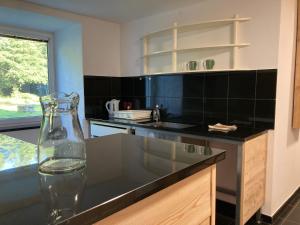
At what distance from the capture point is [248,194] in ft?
6.31

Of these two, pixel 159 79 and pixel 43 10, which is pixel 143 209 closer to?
pixel 159 79

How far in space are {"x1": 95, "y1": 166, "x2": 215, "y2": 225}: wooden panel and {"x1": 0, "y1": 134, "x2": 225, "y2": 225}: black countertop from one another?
0.15 feet

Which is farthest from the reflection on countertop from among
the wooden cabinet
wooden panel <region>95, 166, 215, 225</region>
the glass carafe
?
the wooden cabinet

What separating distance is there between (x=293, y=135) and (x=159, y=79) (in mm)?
1607

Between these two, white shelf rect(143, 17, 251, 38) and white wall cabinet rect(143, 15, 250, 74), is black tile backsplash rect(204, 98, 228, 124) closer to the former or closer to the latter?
white wall cabinet rect(143, 15, 250, 74)

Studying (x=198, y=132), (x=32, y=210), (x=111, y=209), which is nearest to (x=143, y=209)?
(x=111, y=209)

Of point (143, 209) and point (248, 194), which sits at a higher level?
point (143, 209)

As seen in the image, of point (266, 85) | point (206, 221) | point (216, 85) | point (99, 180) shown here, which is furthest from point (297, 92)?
point (99, 180)

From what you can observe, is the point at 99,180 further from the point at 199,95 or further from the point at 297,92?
the point at 297,92

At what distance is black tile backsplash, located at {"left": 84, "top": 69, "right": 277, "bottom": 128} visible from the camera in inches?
87.2

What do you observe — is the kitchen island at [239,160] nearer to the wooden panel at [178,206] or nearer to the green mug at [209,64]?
the green mug at [209,64]

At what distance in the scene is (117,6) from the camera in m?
2.73

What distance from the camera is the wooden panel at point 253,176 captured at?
1863 millimetres

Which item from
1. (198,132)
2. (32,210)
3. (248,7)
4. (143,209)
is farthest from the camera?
(248,7)
